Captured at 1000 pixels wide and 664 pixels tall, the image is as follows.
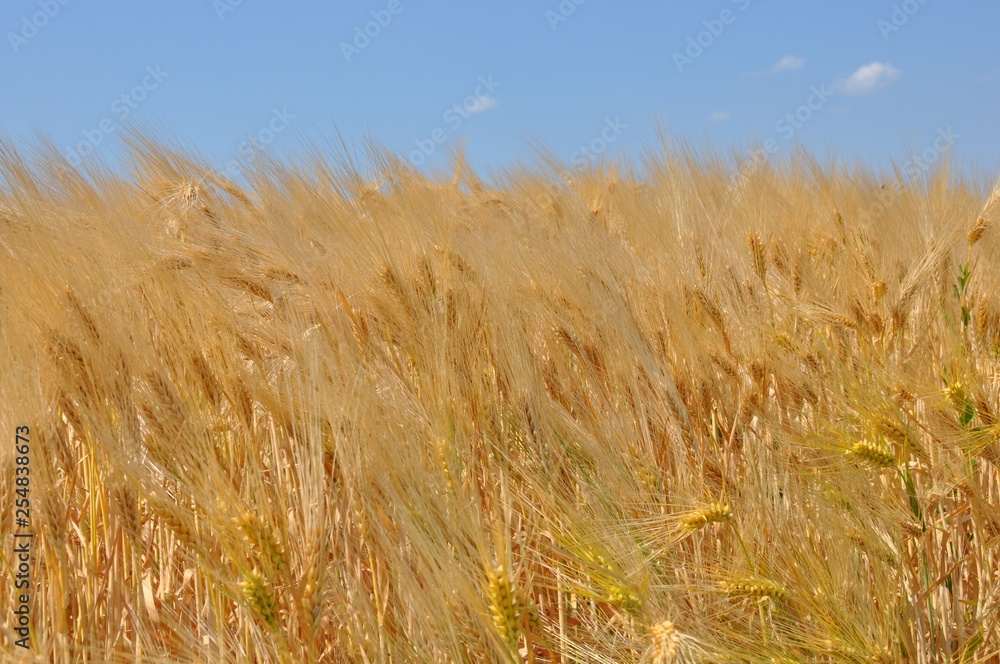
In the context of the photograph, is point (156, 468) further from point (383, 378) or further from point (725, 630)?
point (725, 630)

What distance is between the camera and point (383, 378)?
1407 mm

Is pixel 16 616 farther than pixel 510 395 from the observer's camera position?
No

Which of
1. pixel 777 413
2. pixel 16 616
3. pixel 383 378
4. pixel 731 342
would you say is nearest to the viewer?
pixel 16 616

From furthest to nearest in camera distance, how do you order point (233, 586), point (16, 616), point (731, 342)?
point (731, 342), point (16, 616), point (233, 586)

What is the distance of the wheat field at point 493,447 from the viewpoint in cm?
109

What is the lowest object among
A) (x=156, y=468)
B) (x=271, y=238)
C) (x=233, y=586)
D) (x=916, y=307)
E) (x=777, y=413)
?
(x=233, y=586)

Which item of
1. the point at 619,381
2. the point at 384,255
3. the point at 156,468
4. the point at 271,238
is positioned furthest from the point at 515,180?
the point at 156,468

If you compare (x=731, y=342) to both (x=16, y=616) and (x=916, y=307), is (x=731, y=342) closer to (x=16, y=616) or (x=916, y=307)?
(x=916, y=307)

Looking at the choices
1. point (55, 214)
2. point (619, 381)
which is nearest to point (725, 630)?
point (619, 381)

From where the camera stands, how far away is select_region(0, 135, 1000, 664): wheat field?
109cm

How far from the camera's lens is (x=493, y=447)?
4.56ft

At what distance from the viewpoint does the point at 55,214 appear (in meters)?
2.02

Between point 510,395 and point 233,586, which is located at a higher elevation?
point 510,395

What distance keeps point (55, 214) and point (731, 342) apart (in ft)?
5.74
